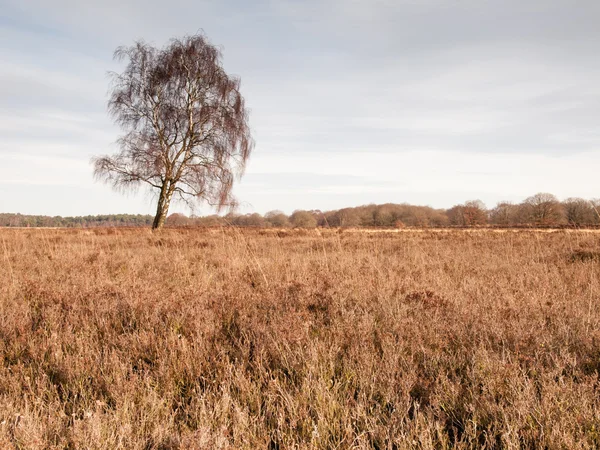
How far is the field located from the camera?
6.21 feet

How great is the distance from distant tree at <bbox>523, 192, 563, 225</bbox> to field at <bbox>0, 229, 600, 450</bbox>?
96.2ft

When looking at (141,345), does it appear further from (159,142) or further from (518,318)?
(159,142)

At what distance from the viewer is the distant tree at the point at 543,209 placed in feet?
105

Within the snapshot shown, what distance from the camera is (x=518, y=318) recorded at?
353 cm

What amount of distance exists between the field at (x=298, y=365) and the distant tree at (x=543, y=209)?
96.2ft

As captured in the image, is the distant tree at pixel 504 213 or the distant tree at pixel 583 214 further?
the distant tree at pixel 504 213

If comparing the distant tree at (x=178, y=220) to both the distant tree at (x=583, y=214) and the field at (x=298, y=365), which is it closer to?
the field at (x=298, y=365)

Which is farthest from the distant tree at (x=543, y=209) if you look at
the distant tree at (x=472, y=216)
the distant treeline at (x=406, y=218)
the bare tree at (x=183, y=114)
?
the bare tree at (x=183, y=114)

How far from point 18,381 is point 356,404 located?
7.32 feet

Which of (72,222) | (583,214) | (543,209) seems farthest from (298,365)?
(72,222)

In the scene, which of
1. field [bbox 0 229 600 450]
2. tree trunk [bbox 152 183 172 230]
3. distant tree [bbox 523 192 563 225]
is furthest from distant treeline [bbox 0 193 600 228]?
field [bbox 0 229 600 450]

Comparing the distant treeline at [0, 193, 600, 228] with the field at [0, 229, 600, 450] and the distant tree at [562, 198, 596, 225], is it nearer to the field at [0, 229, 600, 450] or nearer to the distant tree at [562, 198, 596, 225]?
the distant tree at [562, 198, 596, 225]

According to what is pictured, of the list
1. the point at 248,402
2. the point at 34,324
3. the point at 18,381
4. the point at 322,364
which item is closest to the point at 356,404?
the point at 322,364

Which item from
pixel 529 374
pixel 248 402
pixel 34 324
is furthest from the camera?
pixel 34 324
